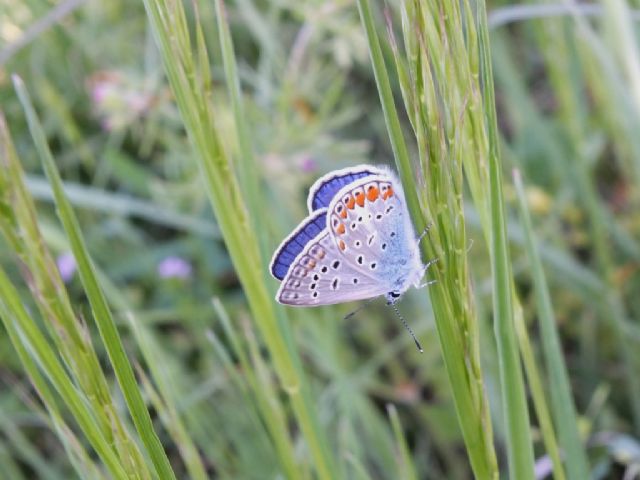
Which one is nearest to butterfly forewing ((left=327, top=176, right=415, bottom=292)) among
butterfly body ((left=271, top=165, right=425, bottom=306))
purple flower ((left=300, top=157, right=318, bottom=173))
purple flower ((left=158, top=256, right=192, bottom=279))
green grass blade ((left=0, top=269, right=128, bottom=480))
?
butterfly body ((left=271, top=165, right=425, bottom=306))

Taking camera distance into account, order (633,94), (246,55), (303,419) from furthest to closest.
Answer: (246,55) → (633,94) → (303,419)

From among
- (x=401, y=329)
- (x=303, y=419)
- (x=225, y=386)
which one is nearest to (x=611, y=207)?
(x=401, y=329)

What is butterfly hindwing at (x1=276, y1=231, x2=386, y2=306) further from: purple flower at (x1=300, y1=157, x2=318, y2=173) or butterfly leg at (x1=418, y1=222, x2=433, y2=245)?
purple flower at (x1=300, y1=157, x2=318, y2=173)

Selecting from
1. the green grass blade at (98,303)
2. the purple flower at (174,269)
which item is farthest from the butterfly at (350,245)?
the purple flower at (174,269)

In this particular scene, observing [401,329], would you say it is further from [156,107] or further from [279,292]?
[279,292]

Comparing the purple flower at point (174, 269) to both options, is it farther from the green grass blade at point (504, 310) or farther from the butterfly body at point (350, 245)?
the green grass blade at point (504, 310)
